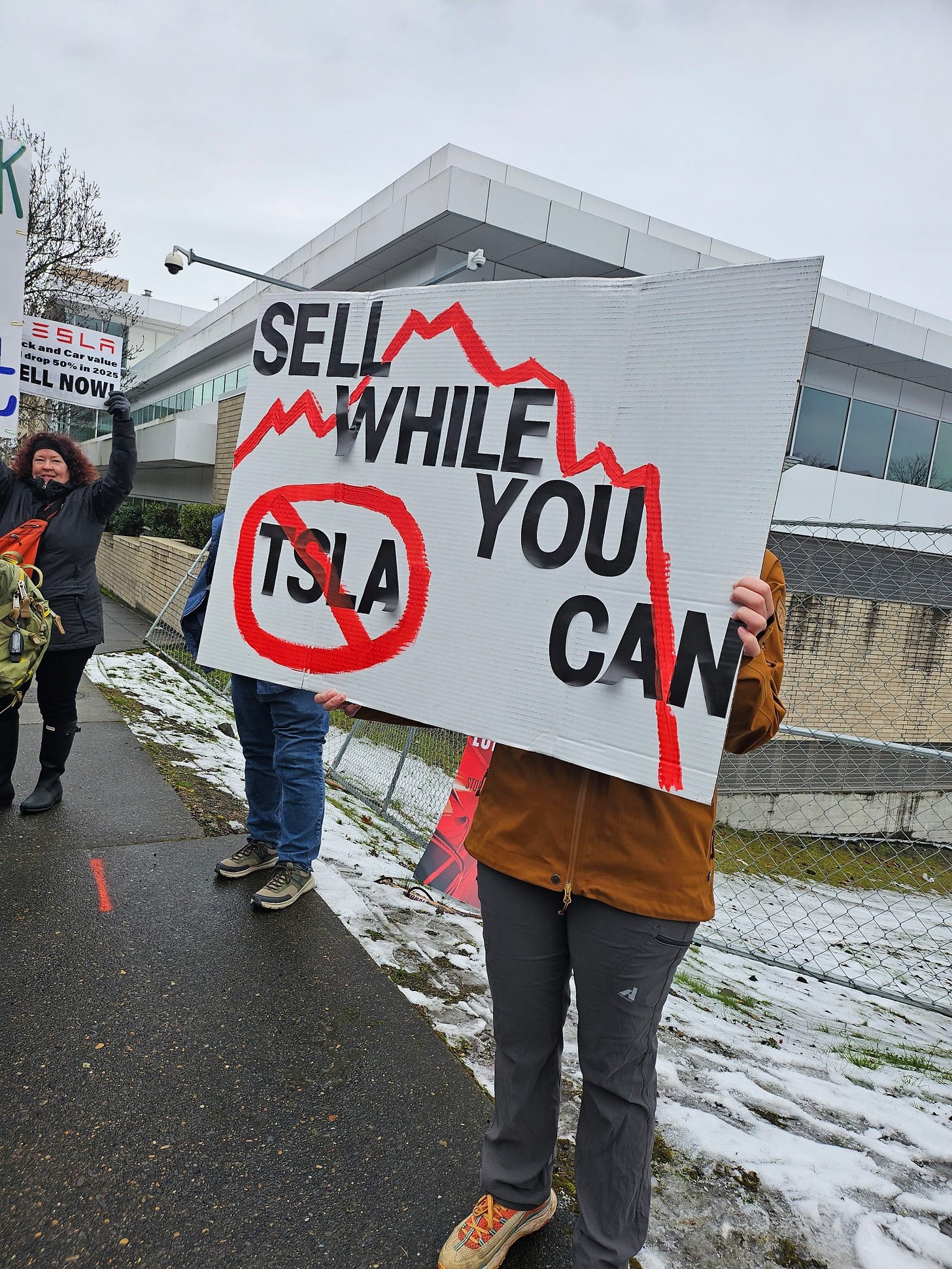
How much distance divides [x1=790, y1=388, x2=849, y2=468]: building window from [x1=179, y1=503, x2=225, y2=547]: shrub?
1317 centimetres

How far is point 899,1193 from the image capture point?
84.1 inches

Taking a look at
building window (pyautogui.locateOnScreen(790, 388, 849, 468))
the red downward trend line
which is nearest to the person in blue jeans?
the red downward trend line

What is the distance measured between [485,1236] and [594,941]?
77cm

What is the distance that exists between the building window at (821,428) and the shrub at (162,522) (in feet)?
45.2

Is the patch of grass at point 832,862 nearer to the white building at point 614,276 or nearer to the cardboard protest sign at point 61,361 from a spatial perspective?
the white building at point 614,276

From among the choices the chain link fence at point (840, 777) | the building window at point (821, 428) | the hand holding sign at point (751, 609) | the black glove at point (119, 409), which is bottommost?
the chain link fence at point (840, 777)

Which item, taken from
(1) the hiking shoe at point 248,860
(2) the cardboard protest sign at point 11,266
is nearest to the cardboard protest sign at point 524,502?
(1) the hiking shoe at point 248,860

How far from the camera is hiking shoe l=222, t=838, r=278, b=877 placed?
351 cm

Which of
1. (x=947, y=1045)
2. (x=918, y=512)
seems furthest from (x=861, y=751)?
(x=918, y=512)

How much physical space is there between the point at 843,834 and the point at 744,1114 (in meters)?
11.0

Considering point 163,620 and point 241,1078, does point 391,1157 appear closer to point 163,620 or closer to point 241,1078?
point 241,1078

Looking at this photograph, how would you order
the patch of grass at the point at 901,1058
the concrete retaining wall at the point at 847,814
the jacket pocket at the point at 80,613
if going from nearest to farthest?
the patch of grass at the point at 901,1058, the jacket pocket at the point at 80,613, the concrete retaining wall at the point at 847,814

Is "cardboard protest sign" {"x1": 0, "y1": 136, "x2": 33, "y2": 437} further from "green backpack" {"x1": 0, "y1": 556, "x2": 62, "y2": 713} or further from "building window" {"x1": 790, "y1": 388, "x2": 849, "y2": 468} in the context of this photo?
"building window" {"x1": 790, "y1": 388, "x2": 849, "y2": 468}

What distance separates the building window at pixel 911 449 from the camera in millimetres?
19891
